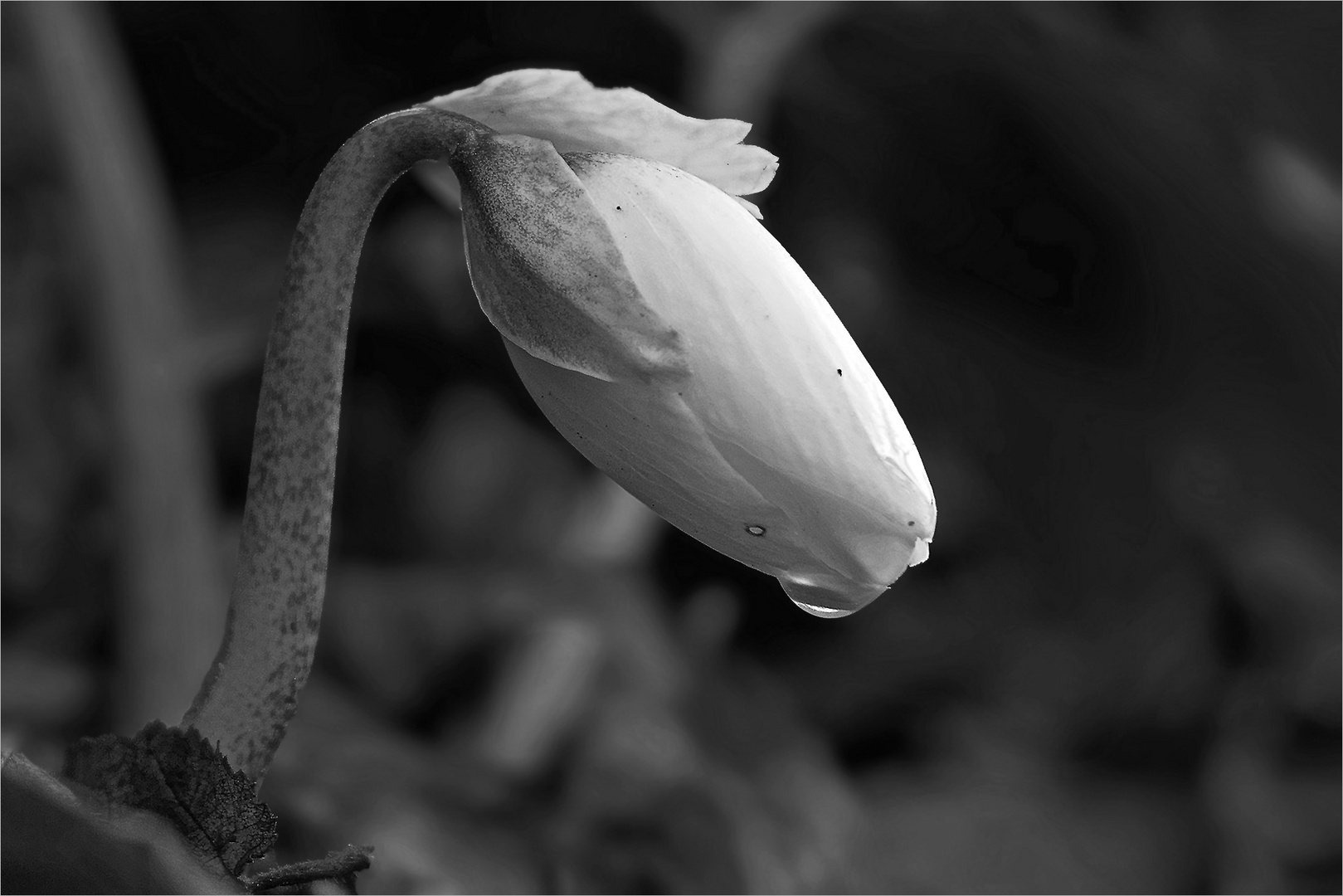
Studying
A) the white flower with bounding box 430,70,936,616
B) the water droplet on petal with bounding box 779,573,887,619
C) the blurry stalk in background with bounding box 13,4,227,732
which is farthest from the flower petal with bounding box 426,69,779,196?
the blurry stalk in background with bounding box 13,4,227,732

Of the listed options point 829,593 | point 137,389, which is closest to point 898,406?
point 137,389

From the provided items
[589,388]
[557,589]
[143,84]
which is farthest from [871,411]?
[143,84]

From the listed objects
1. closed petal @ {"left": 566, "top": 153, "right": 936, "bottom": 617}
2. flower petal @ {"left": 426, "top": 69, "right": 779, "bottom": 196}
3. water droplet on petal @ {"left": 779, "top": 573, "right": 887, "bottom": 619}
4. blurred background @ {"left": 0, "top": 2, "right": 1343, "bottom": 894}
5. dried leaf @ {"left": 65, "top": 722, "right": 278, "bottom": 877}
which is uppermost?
flower petal @ {"left": 426, "top": 69, "right": 779, "bottom": 196}

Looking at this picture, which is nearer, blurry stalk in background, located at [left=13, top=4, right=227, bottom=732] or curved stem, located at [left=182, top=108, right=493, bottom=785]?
curved stem, located at [left=182, top=108, right=493, bottom=785]

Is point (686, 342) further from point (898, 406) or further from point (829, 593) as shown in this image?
point (898, 406)

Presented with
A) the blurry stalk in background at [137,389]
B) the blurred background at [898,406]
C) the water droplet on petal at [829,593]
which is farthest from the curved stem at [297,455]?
the blurry stalk in background at [137,389]

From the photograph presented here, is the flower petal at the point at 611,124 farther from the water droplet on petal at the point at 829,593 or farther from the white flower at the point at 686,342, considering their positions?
the water droplet on petal at the point at 829,593

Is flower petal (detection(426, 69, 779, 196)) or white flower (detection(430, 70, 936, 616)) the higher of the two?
flower petal (detection(426, 69, 779, 196))

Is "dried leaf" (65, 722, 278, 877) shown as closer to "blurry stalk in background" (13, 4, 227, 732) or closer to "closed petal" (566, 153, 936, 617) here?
"closed petal" (566, 153, 936, 617)
